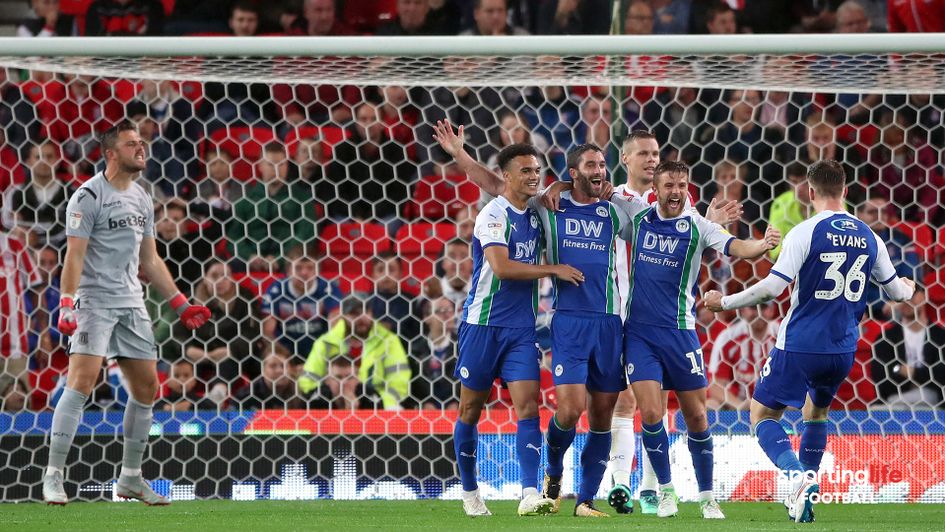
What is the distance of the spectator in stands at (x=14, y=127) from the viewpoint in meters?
9.30

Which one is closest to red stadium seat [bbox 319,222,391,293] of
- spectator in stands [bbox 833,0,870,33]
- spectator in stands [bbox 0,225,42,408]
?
spectator in stands [bbox 0,225,42,408]

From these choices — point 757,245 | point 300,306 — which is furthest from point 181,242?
point 757,245

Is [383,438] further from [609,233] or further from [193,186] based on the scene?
[193,186]

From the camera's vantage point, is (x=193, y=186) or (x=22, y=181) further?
(x=193, y=186)

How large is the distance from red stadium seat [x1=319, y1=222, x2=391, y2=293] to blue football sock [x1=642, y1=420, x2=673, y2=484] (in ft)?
10.9

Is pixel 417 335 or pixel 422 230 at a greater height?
pixel 422 230

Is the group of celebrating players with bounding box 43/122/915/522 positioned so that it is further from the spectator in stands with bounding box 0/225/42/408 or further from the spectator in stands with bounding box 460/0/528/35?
the spectator in stands with bounding box 460/0/528/35

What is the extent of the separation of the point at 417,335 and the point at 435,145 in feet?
5.96

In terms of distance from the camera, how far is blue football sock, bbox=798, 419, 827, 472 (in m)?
6.53

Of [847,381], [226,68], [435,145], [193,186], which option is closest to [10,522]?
[226,68]

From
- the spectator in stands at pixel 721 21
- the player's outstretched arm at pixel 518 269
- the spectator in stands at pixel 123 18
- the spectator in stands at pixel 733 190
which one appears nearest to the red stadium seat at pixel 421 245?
the spectator in stands at pixel 733 190

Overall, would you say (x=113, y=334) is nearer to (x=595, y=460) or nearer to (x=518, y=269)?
(x=518, y=269)

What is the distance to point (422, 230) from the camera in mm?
9633

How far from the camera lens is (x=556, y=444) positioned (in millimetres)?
6605
